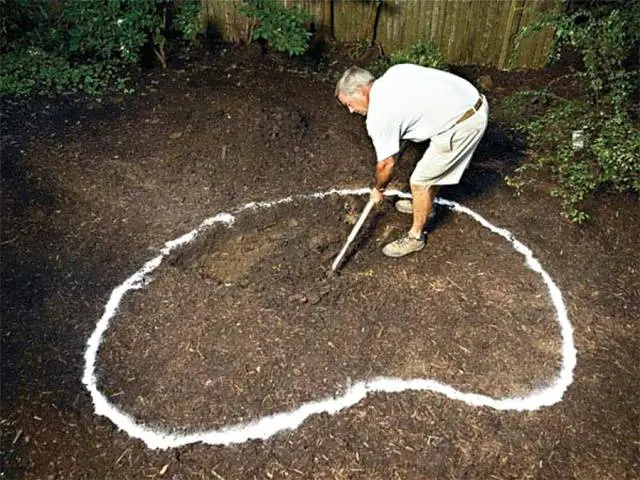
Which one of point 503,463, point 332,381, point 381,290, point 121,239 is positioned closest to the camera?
point 503,463

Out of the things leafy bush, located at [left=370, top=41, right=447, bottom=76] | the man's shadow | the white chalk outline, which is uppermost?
leafy bush, located at [left=370, top=41, right=447, bottom=76]

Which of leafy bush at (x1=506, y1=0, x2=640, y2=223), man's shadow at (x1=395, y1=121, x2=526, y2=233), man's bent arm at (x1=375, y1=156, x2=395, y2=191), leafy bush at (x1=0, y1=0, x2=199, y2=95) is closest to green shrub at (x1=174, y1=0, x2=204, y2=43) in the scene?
leafy bush at (x1=0, y1=0, x2=199, y2=95)

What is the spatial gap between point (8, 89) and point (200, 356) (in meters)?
4.07

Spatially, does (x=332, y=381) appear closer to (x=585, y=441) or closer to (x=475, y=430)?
(x=475, y=430)

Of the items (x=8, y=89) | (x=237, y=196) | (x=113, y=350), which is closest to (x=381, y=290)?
(x=237, y=196)

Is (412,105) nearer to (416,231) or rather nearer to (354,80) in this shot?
(354,80)

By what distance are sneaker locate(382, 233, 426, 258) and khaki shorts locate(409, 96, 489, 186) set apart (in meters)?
0.49

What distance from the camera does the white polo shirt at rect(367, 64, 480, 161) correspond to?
3.76m

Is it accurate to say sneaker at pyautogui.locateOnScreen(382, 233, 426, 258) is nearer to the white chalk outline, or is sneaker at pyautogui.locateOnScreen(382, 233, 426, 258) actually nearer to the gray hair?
the white chalk outline

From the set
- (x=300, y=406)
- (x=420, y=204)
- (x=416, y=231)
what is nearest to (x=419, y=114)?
(x=420, y=204)

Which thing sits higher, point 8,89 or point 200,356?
point 8,89

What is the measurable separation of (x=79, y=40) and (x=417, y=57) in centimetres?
370

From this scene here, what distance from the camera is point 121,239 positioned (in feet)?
15.3

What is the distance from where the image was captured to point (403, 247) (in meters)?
4.58
